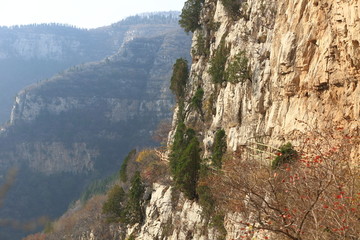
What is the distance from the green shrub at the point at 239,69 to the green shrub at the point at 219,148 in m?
4.56

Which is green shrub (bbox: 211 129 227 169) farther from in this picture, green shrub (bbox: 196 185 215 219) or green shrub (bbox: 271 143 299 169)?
green shrub (bbox: 271 143 299 169)

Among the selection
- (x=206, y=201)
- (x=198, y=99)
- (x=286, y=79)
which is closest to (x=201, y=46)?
(x=198, y=99)

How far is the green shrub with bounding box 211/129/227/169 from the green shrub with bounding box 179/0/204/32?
22.7 meters

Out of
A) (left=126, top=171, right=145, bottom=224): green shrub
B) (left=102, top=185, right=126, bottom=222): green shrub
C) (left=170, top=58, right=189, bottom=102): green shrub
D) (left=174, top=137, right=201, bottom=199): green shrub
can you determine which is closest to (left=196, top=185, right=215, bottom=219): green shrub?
(left=174, top=137, right=201, bottom=199): green shrub

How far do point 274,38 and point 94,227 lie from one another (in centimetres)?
4491

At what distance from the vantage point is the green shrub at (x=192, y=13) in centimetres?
4928

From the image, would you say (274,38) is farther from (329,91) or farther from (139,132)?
(139,132)

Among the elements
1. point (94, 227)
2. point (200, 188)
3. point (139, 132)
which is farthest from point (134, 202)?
point (139, 132)

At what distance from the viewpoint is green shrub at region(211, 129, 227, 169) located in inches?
1155

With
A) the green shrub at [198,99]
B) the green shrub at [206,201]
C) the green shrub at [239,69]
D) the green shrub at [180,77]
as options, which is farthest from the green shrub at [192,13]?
the green shrub at [206,201]

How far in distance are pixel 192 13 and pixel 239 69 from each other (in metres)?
21.6

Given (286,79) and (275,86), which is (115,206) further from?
(286,79)

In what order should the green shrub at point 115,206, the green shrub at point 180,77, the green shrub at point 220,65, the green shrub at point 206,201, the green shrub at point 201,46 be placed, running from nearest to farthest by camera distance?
the green shrub at point 206,201 → the green shrub at point 220,65 → the green shrub at point 201,46 → the green shrub at point 115,206 → the green shrub at point 180,77

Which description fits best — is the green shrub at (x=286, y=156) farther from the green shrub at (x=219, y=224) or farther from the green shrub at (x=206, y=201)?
the green shrub at (x=206, y=201)
